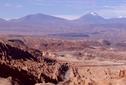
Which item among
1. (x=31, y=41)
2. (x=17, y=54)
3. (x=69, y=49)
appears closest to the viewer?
(x=17, y=54)

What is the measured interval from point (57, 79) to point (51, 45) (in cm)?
8356

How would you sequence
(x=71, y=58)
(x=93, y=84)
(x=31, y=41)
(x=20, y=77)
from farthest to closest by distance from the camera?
1. (x=31, y=41)
2. (x=71, y=58)
3. (x=20, y=77)
4. (x=93, y=84)

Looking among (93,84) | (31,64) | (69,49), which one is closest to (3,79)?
(93,84)

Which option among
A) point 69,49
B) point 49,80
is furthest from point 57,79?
point 69,49

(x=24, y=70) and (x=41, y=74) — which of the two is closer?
(x=24, y=70)

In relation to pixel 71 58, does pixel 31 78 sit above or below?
above

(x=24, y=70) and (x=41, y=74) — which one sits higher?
(x=24, y=70)

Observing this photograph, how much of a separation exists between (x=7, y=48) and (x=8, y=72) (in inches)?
682

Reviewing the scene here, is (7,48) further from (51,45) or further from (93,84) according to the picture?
(51,45)

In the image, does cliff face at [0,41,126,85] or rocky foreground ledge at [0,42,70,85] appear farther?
rocky foreground ledge at [0,42,70,85]

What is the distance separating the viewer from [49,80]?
57.1 m

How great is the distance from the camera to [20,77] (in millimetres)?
52219

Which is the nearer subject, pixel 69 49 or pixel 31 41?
pixel 69 49

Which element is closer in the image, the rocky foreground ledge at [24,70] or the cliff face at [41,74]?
the cliff face at [41,74]
